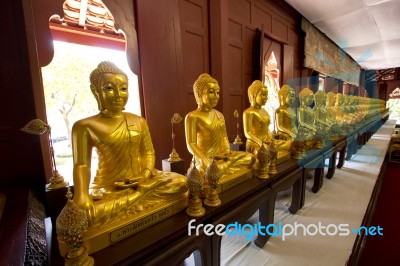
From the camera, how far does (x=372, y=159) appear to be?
343cm

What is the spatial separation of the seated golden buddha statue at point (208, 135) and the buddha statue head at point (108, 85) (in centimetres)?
55

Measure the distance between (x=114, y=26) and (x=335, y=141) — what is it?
2.78 meters

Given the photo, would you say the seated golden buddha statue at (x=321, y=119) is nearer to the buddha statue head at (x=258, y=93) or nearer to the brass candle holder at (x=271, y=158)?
the buddha statue head at (x=258, y=93)

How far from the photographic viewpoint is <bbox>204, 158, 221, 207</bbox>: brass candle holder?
1.05m

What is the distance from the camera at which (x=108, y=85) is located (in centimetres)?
95

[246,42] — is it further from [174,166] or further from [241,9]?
[174,166]

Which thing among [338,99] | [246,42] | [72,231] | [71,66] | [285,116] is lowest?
[72,231]

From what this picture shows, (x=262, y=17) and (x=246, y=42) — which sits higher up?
(x=262, y=17)

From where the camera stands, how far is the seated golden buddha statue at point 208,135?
1.36m

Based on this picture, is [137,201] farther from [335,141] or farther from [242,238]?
[335,141]

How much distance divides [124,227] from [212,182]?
451 millimetres

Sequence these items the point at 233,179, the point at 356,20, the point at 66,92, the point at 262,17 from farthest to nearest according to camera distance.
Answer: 1. the point at 356,20
2. the point at 262,17
3. the point at 66,92
4. the point at 233,179

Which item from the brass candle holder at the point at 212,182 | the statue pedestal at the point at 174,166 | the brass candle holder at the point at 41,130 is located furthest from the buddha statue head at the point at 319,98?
the brass candle holder at the point at 41,130

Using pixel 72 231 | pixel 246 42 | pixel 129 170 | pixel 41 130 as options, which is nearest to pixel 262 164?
pixel 129 170
